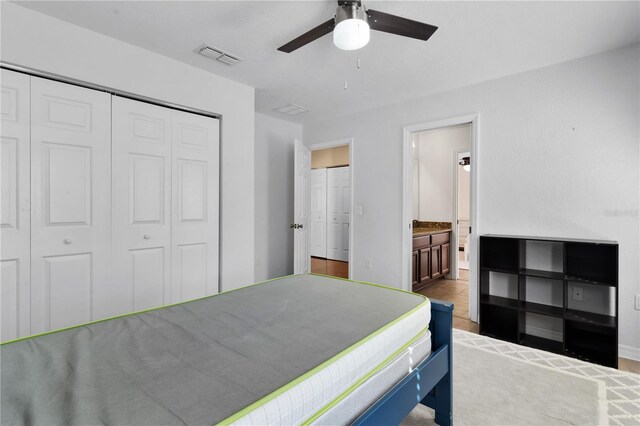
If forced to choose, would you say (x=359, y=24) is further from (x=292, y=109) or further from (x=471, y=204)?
(x=292, y=109)

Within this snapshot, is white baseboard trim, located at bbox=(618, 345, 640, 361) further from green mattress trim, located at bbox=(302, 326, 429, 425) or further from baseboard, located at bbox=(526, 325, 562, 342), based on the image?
green mattress trim, located at bbox=(302, 326, 429, 425)

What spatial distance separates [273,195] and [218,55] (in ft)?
7.67

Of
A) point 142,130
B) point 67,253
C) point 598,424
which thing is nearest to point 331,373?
point 598,424

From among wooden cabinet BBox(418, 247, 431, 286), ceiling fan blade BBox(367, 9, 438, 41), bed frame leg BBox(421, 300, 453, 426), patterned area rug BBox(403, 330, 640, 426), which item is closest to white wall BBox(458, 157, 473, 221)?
wooden cabinet BBox(418, 247, 431, 286)

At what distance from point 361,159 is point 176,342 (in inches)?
142

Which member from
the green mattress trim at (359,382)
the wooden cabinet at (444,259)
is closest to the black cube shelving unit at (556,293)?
the wooden cabinet at (444,259)

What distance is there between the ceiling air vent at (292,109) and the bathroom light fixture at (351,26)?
7.96 feet

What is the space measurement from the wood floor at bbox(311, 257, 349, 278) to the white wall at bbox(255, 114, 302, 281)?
110 centimetres

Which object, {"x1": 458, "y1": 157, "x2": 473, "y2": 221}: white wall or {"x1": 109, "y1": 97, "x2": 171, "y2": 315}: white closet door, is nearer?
{"x1": 109, "y1": 97, "x2": 171, "y2": 315}: white closet door

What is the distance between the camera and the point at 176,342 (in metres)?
1.14

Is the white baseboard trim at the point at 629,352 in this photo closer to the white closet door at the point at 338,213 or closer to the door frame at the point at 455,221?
the door frame at the point at 455,221

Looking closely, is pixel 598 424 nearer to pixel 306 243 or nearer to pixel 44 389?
pixel 44 389

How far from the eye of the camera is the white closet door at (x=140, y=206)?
8.31 ft

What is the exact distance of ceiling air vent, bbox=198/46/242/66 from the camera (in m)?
2.66
